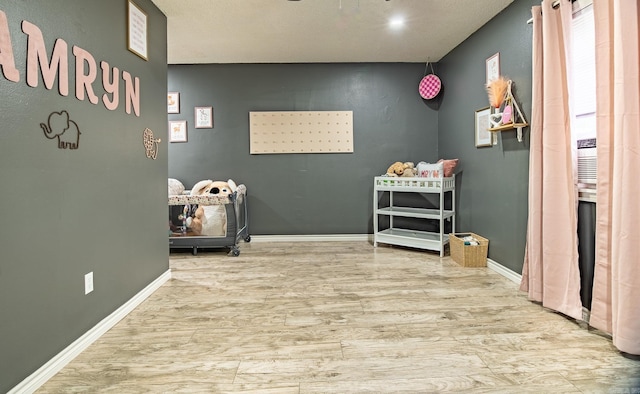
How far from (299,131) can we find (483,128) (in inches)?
88.9

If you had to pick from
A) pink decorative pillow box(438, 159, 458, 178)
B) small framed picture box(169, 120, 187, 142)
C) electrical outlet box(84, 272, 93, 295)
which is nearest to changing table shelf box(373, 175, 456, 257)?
pink decorative pillow box(438, 159, 458, 178)

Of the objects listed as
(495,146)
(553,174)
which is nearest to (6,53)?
(553,174)

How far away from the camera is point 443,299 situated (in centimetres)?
257

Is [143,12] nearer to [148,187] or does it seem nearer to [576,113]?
[148,187]

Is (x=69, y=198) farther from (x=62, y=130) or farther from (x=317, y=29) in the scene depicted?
(x=317, y=29)

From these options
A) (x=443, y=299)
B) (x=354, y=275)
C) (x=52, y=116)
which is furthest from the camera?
(x=354, y=275)

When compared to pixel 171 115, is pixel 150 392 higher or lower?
lower

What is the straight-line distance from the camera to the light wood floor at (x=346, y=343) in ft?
5.16

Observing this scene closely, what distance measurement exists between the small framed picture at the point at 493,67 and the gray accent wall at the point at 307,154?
1.39 meters

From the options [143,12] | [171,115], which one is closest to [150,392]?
[143,12]

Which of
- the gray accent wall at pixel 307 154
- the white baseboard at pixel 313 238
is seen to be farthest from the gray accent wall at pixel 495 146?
the white baseboard at pixel 313 238

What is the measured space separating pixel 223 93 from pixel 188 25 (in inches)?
53.7

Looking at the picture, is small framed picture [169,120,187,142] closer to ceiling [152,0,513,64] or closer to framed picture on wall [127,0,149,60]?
ceiling [152,0,513,64]

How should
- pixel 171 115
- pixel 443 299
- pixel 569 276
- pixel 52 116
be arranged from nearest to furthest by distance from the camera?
1. pixel 52 116
2. pixel 569 276
3. pixel 443 299
4. pixel 171 115
